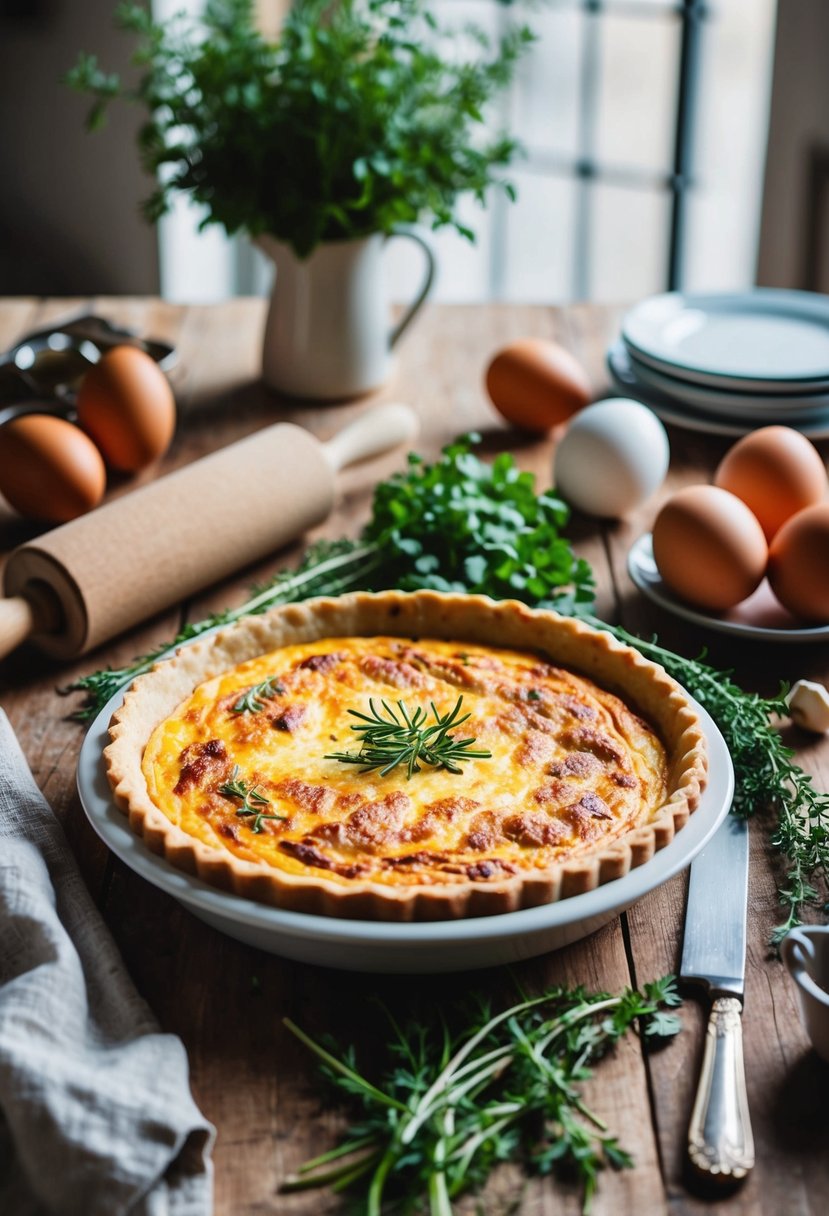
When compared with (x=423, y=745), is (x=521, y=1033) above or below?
below

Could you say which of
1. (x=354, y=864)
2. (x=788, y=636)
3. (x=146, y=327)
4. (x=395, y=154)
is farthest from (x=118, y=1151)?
(x=146, y=327)

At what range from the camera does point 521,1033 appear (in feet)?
5.00

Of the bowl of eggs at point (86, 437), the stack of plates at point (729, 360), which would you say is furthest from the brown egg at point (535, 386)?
the bowl of eggs at point (86, 437)

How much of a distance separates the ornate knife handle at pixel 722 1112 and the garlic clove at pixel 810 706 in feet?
2.43

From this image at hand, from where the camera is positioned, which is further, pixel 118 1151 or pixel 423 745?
pixel 423 745

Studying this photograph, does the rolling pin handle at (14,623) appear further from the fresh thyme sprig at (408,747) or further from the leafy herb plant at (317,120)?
the leafy herb plant at (317,120)

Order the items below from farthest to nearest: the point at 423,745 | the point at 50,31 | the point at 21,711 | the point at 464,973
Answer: the point at 50,31, the point at 21,711, the point at 423,745, the point at 464,973

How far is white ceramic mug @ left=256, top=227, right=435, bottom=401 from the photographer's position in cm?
326

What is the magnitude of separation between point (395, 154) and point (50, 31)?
3760 mm

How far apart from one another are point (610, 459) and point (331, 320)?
92 centimetres

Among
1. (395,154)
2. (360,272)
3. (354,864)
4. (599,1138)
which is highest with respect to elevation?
(395,154)

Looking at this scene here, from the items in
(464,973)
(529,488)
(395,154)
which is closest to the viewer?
(464,973)

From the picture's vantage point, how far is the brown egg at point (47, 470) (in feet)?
8.99

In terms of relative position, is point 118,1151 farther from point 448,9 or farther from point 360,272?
point 448,9
